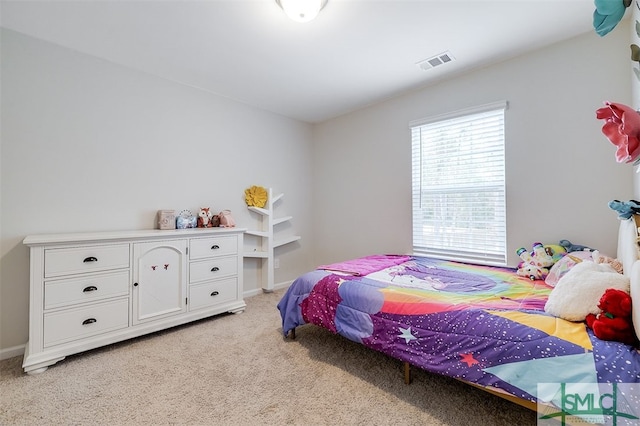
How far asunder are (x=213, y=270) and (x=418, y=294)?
77.2 inches

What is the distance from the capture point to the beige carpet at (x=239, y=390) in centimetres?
140

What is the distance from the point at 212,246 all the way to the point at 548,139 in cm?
315

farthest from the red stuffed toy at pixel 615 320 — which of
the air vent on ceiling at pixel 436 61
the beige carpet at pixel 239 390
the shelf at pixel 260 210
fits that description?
the shelf at pixel 260 210

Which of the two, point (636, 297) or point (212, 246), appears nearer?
point (636, 297)

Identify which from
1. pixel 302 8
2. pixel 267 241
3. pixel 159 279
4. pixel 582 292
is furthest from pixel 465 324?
pixel 267 241

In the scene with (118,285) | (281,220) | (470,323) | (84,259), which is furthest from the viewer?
(281,220)

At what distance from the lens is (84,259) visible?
1.95 m

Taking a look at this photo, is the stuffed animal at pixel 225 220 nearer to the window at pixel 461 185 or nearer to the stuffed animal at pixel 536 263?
the window at pixel 461 185

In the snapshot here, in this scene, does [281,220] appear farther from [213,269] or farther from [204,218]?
[213,269]

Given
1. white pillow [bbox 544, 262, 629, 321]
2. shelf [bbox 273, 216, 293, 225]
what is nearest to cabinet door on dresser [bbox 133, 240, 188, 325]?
shelf [bbox 273, 216, 293, 225]

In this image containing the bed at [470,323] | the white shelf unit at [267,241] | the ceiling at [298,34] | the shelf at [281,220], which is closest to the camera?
the bed at [470,323]

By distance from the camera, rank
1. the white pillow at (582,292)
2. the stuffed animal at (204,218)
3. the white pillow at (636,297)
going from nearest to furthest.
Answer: the white pillow at (636,297), the white pillow at (582,292), the stuffed animal at (204,218)

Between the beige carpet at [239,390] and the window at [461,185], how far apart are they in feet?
4.50

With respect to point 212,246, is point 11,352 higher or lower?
lower
